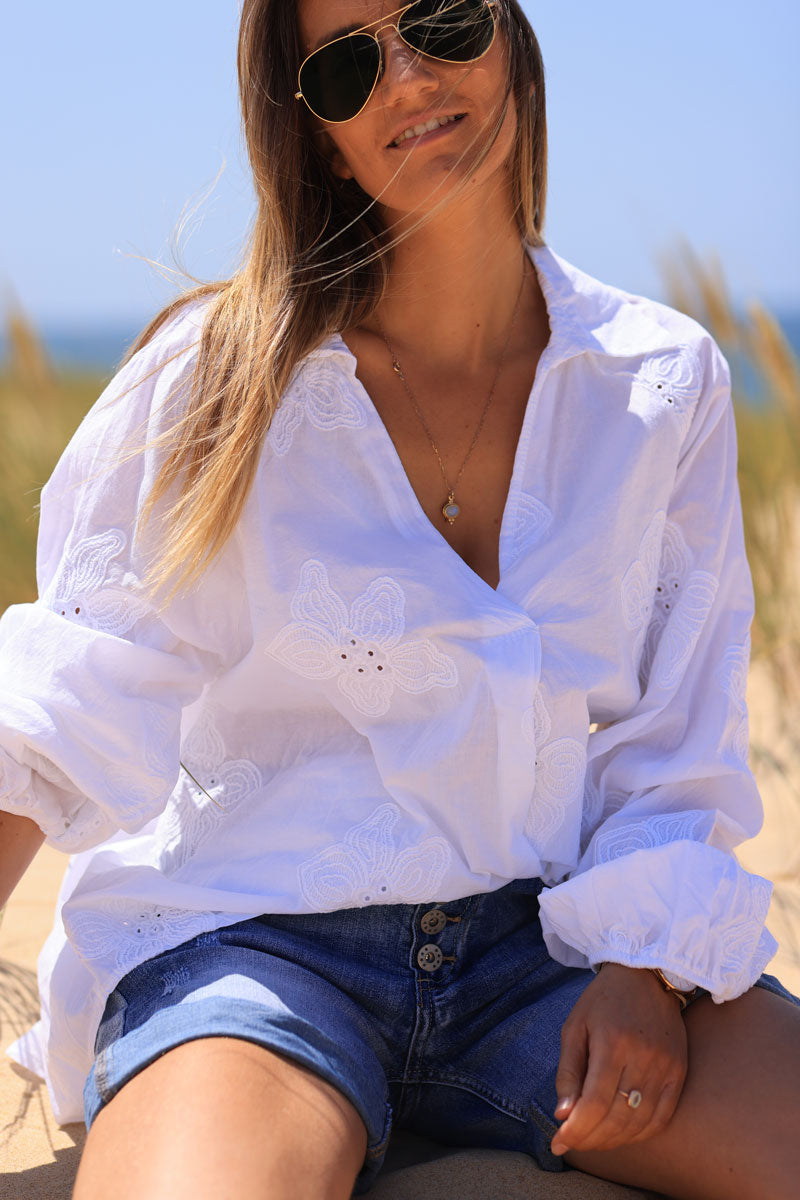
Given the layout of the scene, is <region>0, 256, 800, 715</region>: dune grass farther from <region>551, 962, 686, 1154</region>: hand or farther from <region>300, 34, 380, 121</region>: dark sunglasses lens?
<region>551, 962, 686, 1154</region>: hand

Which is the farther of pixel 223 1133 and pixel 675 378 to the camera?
pixel 675 378

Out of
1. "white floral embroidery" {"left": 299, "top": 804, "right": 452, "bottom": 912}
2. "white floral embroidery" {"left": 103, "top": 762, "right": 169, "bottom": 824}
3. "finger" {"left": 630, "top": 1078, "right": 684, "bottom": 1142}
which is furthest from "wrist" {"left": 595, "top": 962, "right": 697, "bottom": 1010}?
"white floral embroidery" {"left": 103, "top": 762, "right": 169, "bottom": 824}

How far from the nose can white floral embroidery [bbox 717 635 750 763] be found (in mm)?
883

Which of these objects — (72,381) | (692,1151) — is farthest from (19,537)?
(692,1151)

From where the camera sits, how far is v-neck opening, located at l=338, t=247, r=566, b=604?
165 centimetres

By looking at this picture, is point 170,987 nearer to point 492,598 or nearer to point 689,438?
point 492,598

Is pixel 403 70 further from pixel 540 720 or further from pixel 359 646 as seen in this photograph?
pixel 540 720

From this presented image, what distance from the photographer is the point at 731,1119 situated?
1.41 m

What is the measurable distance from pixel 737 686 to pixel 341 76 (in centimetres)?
100

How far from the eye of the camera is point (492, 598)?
1.62 meters

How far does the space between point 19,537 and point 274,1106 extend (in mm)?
3218

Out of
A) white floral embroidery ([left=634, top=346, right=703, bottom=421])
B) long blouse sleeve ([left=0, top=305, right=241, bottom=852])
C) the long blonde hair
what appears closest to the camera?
long blouse sleeve ([left=0, top=305, right=241, bottom=852])

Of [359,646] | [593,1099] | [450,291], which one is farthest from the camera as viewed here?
[450,291]

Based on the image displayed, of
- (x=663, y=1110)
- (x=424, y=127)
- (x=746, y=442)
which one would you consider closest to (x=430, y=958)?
(x=663, y=1110)
